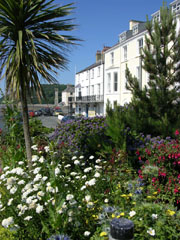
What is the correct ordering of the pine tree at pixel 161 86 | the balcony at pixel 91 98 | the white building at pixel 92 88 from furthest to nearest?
the balcony at pixel 91 98 → the white building at pixel 92 88 → the pine tree at pixel 161 86

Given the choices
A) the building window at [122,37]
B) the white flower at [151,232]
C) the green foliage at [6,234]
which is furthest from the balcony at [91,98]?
the white flower at [151,232]

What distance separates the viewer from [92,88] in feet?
133

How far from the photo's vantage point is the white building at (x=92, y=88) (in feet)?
119

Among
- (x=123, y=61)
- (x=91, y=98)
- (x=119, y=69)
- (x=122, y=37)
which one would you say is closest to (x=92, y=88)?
(x=91, y=98)

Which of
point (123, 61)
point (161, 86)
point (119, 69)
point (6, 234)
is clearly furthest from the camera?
Answer: point (119, 69)

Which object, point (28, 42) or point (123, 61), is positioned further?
point (123, 61)

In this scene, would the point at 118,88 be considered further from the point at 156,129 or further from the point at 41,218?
the point at 41,218

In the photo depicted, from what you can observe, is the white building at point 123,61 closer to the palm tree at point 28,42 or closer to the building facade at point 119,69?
the building facade at point 119,69

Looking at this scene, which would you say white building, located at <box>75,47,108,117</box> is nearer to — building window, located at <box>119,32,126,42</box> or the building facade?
the building facade

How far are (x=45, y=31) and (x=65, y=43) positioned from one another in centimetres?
47

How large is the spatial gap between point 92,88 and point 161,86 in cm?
3434

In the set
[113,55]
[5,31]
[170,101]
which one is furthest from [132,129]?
[113,55]

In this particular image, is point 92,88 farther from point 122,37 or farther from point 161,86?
point 161,86

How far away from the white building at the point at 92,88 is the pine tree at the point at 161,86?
87.7 ft
